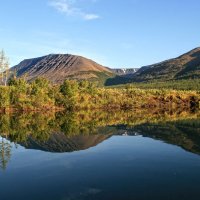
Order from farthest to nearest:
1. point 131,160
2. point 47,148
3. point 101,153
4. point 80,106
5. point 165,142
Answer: point 80,106 → point 165,142 → point 47,148 → point 101,153 → point 131,160

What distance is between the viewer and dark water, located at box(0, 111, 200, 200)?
55.6 feet

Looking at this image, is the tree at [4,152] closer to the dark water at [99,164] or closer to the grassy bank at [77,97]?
the dark water at [99,164]

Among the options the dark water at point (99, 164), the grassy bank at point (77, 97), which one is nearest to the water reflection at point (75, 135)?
the dark water at point (99, 164)

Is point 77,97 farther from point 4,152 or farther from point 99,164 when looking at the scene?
point 99,164

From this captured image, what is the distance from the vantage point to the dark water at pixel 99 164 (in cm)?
1694

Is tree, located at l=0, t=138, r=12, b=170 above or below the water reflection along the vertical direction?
above

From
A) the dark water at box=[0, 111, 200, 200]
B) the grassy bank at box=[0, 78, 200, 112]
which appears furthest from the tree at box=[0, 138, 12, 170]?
the grassy bank at box=[0, 78, 200, 112]

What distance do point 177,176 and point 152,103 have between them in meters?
81.1

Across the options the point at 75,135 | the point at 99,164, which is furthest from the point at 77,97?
the point at 99,164

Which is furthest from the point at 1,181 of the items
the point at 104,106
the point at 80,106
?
Result: the point at 104,106

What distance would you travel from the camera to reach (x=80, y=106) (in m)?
84.8

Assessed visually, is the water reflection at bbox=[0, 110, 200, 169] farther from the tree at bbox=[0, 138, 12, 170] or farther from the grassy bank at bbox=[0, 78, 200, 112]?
the grassy bank at bbox=[0, 78, 200, 112]

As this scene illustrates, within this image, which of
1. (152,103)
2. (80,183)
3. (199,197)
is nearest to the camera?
(199,197)

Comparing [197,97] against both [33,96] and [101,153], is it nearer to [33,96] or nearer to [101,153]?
[33,96]
